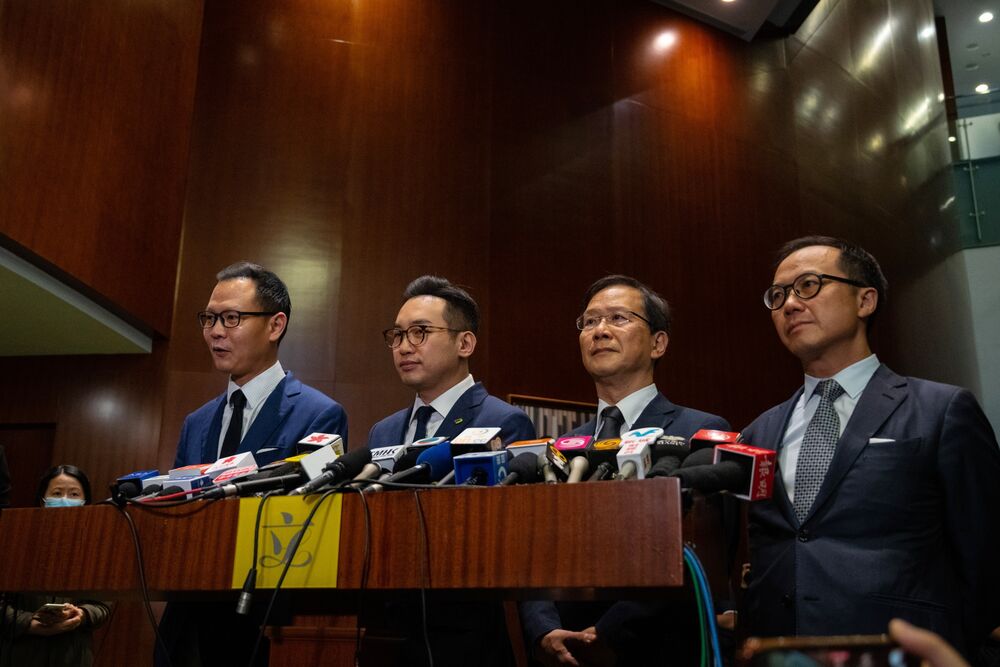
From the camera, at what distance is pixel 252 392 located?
2.69 m

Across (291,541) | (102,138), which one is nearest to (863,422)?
(291,541)

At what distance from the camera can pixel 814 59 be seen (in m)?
8.06

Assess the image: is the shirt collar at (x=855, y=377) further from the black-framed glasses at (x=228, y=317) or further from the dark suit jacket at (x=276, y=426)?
the black-framed glasses at (x=228, y=317)

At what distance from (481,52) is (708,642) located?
557cm

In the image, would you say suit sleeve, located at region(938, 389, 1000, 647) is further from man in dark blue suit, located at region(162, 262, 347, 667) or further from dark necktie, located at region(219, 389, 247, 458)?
dark necktie, located at region(219, 389, 247, 458)

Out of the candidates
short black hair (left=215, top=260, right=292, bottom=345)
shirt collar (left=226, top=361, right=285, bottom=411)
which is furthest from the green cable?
short black hair (left=215, top=260, right=292, bottom=345)

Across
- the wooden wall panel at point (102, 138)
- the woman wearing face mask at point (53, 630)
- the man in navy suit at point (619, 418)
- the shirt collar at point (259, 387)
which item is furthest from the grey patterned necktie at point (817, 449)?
the wooden wall panel at point (102, 138)

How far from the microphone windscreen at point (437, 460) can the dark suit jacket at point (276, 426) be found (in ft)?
2.62

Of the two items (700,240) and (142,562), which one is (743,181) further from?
(142,562)

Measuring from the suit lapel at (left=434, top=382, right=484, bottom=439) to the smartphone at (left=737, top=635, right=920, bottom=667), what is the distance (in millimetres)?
1891

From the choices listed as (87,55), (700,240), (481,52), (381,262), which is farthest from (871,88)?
(87,55)

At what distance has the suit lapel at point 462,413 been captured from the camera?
2.54 metres

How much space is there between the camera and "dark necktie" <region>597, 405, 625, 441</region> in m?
2.43

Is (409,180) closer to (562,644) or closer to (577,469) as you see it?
(562,644)
